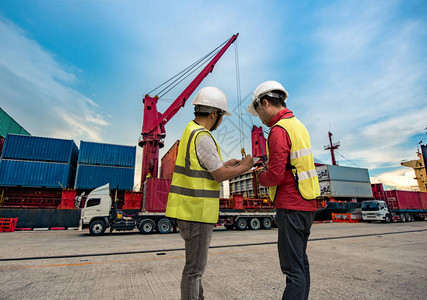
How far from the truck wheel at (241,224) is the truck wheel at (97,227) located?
8.37 m

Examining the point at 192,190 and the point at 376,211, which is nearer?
the point at 192,190

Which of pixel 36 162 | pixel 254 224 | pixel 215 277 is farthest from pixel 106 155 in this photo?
pixel 215 277

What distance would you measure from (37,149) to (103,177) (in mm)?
6736

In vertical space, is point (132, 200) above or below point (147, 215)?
above

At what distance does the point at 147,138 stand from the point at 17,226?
38.5 feet

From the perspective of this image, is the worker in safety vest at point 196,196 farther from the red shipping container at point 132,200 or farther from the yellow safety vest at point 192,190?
the red shipping container at point 132,200

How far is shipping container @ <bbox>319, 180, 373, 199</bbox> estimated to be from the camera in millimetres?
29094

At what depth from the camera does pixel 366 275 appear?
3566mm

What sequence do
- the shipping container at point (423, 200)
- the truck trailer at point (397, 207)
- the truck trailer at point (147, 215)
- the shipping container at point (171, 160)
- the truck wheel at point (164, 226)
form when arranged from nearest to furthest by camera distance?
the truck trailer at point (147, 215) → the truck wheel at point (164, 226) → the shipping container at point (171, 160) → the truck trailer at point (397, 207) → the shipping container at point (423, 200)

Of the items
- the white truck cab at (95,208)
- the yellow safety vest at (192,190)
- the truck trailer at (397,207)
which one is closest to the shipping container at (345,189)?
the truck trailer at (397,207)

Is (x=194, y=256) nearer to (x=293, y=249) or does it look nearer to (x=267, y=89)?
(x=293, y=249)

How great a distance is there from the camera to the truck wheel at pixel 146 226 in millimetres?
12419

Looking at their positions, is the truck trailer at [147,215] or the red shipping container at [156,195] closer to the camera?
the truck trailer at [147,215]

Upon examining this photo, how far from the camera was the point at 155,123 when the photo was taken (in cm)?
2031
